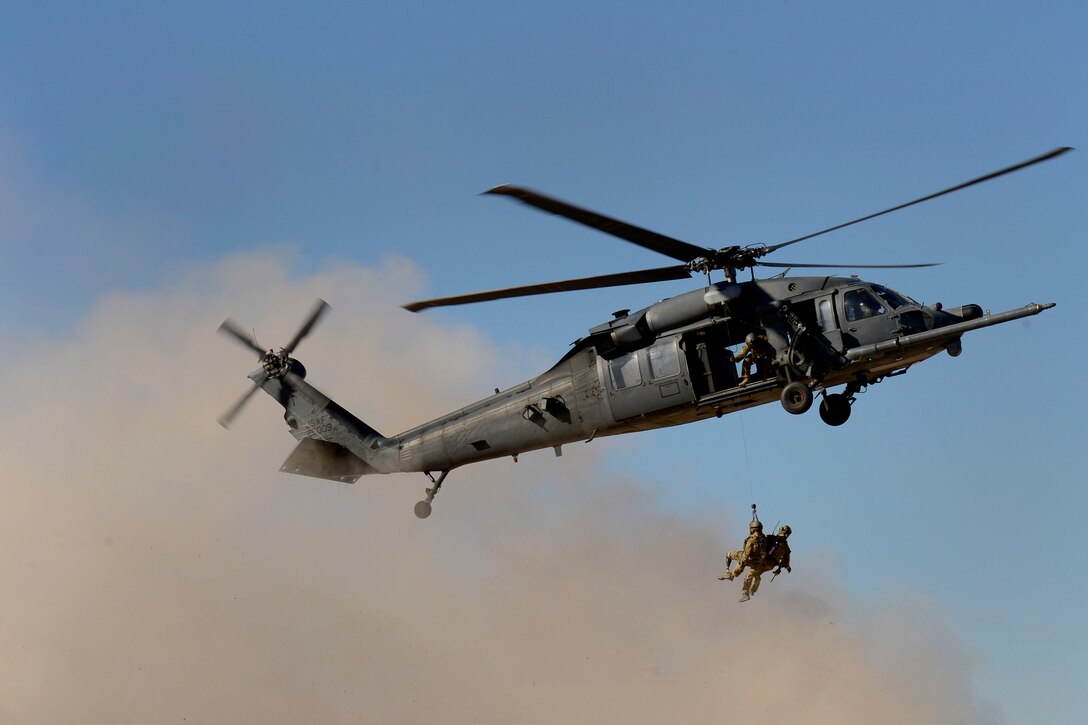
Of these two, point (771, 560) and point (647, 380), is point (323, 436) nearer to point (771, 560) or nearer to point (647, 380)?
point (647, 380)

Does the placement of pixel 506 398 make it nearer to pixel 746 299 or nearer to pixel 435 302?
pixel 435 302

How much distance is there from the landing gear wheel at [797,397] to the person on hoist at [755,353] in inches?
20.7

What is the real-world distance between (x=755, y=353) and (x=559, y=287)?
306 cm

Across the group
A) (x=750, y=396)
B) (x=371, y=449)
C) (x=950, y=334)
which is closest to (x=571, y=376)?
(x=750, y=396)

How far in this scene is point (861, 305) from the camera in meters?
18.8

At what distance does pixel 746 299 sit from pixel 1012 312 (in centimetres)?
368

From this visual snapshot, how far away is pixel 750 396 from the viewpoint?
1933 centimetres

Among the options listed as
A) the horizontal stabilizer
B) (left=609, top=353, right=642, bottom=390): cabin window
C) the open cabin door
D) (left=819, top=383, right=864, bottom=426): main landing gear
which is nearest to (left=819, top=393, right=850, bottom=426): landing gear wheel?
(left=819, top=383, right=864, bottom=426): main landing gear

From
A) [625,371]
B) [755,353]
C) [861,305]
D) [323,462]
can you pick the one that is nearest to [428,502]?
[323,462]

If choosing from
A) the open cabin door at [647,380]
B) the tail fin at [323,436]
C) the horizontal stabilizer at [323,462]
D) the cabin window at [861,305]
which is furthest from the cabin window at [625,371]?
the horizontal stabilizer at [323,462]

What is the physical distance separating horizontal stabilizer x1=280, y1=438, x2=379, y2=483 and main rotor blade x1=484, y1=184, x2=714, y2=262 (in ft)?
24.8

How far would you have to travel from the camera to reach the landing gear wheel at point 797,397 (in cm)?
1883

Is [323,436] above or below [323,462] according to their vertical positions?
above

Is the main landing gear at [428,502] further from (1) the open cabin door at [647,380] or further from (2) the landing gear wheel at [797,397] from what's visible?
(2) the landing gear wheel at [797,397]
